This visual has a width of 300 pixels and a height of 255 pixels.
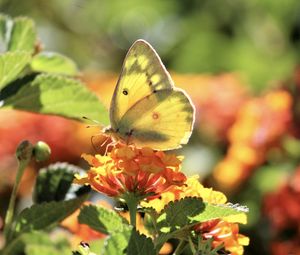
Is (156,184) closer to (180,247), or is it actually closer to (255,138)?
(180,247)

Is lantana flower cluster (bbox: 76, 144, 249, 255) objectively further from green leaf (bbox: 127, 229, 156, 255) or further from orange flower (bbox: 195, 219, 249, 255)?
green leaf (bbox: 127, 229, 156, 255)

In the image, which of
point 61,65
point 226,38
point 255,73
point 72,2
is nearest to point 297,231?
point 61,65

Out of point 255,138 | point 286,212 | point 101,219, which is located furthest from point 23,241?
point 255,138

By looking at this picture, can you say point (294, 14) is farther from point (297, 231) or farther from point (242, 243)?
point (242, 243)

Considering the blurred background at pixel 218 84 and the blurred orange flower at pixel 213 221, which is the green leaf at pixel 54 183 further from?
the blurred background at pixel 218 84

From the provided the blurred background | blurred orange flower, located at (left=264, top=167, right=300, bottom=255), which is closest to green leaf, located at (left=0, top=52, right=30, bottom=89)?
the blurred background
